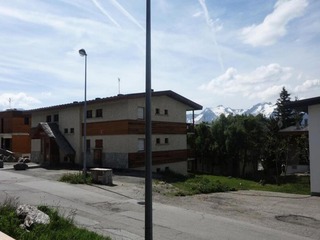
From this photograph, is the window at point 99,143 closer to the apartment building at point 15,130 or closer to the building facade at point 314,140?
the building facade at point 314,140

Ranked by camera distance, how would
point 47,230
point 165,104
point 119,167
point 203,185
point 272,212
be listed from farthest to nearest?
point 165,104, point 119,167, point 203,185, point 272,212, point 47,230

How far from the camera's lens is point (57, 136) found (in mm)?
36250

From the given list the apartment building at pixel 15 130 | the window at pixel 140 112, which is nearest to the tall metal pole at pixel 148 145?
the window at pixel 140 112

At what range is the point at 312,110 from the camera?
62.4 ft

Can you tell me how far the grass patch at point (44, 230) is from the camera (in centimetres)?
788

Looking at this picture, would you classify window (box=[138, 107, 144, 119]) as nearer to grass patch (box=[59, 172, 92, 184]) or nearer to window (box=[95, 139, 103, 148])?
window (box=[95, 139, 103, 148])

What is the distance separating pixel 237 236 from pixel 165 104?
25.0 metres

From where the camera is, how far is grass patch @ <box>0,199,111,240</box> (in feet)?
25.8

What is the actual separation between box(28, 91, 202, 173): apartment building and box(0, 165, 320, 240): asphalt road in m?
10.9

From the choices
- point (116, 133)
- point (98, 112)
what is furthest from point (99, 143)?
point (98, 112)

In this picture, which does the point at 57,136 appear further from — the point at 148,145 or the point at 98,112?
the point at 148,145

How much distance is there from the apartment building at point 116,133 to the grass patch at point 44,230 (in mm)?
20813

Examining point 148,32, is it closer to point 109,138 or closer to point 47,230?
point 47,230

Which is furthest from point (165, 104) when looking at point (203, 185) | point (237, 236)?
point (237, 236)
